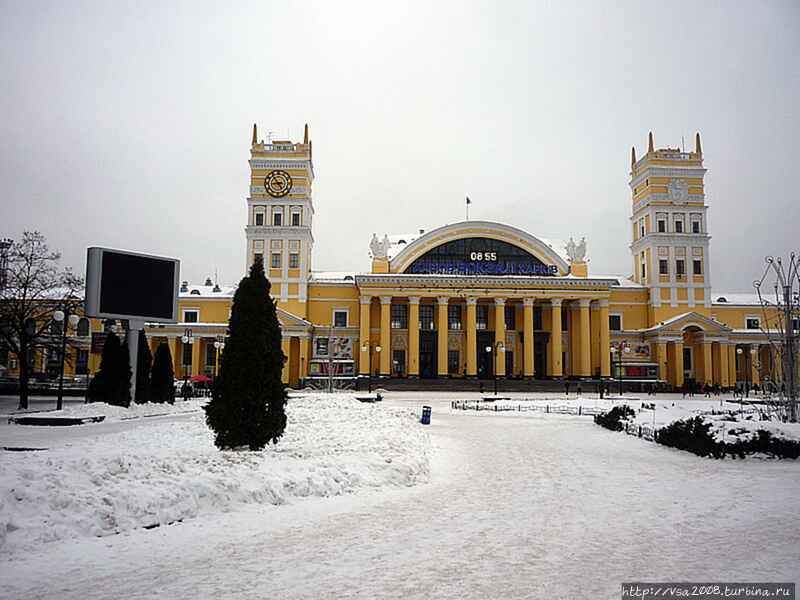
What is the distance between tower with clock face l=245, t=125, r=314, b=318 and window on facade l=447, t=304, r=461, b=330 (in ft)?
45.5

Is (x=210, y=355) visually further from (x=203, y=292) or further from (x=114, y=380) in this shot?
(x=114, y=380)

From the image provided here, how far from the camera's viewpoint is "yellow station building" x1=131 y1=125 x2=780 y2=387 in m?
61.6

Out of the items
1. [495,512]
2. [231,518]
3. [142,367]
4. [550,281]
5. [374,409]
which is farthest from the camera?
[550,281]

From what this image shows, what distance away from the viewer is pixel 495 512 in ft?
31.2

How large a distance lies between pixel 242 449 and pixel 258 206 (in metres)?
55.2

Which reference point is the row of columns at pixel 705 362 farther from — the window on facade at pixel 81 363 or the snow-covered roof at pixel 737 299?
the window on facade at pixel 81 363

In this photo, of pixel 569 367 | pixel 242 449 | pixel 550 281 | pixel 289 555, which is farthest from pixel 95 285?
pixel 569 367

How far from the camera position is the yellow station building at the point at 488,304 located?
6159 centimetres

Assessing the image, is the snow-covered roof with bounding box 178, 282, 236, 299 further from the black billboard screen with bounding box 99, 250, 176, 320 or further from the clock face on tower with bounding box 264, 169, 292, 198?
the black billboard screen with bounding box 99, 250, 176, 320

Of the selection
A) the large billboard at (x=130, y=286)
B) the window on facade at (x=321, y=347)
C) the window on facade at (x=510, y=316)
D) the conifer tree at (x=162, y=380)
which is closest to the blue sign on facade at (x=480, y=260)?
the window on facade at (x=510, y=316)

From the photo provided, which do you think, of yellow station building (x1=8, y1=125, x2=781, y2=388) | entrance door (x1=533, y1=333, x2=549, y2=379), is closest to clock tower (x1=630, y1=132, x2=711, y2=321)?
yellow station building (x1=8, y1=125, x2=781, y2=388)

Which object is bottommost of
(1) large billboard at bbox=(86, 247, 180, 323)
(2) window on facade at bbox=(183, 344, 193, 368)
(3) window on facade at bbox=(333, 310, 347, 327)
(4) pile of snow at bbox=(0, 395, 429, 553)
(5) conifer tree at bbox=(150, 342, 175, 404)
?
(4) pile of snow at bbox=(0, 395, 429, 553)

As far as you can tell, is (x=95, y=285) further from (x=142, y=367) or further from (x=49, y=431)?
(x=49, y=431)

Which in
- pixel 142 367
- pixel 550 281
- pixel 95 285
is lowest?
pixel 142 367
